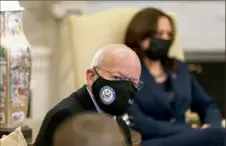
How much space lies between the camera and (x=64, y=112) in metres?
1.36

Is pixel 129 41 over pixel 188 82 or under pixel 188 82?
over

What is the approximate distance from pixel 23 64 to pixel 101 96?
44 centimetres

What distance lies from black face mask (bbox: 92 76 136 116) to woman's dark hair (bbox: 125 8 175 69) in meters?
0.85

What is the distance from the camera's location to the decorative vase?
6.04 feet

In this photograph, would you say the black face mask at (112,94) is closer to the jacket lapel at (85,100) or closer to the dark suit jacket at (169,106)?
the jacket lapel at (85,100)

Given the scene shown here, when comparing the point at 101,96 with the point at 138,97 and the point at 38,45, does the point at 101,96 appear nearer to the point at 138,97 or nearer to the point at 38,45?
the point at 138,97

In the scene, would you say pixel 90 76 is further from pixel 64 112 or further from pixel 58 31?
pixel 58 31

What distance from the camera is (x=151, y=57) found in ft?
8.01

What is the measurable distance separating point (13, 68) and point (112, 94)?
43cm

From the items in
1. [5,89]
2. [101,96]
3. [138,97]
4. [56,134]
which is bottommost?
[138,97]

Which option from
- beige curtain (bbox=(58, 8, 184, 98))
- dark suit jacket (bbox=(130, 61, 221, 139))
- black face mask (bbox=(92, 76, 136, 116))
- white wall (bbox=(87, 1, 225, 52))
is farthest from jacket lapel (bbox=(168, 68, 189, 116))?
black face mask (bbox=(92, 76, 136, 116))

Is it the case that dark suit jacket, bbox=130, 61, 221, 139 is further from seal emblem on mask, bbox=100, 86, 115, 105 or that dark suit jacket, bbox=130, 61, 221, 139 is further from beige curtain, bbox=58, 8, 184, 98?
seal emblem on mask, bbox=100, 86, 115, 105

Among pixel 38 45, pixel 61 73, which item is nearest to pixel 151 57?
pixel 61 73

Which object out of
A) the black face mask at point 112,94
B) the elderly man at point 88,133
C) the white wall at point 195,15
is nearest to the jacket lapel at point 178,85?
the white wall at point 195,15
